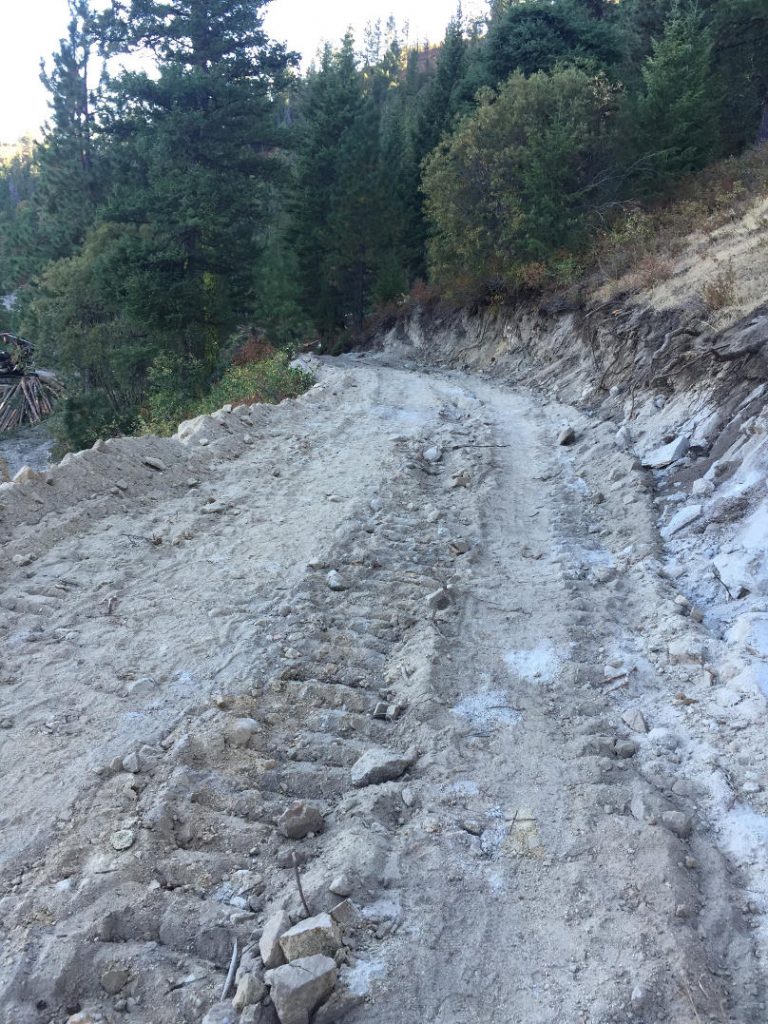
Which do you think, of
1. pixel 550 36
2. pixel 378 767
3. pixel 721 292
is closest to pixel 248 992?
pixel 378 767

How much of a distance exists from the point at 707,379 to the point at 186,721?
662cm

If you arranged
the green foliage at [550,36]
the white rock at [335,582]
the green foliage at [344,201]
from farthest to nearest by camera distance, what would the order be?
the green foliage at [344,201] < the green foliage at [550,36] < the white rock at [335,582]

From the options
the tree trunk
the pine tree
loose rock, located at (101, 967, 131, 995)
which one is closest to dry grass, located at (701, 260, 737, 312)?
loose rock, located at (101, 967, 131, 995)

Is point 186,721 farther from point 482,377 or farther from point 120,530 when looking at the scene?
point 482,377

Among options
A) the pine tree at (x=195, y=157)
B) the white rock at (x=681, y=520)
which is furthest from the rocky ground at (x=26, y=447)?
the white rock at (x=681, y=520)

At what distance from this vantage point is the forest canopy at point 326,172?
58.1 feet

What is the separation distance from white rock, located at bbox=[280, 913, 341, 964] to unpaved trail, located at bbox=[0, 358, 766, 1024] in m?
0.11

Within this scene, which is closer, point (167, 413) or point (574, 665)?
point (574, 665)

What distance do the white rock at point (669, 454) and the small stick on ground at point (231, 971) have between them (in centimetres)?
595

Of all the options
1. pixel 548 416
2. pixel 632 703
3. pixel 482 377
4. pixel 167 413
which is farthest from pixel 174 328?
pixel 632 703

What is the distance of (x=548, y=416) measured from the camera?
35.5ft

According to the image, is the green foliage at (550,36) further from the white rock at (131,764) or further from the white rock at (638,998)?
the white rock at (638,998)

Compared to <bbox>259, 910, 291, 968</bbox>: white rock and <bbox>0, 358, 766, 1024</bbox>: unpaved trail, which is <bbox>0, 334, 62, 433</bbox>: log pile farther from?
<bbox>259, 910, 291, 968</bbox>: white rock

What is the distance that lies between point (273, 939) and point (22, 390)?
1266 inches
